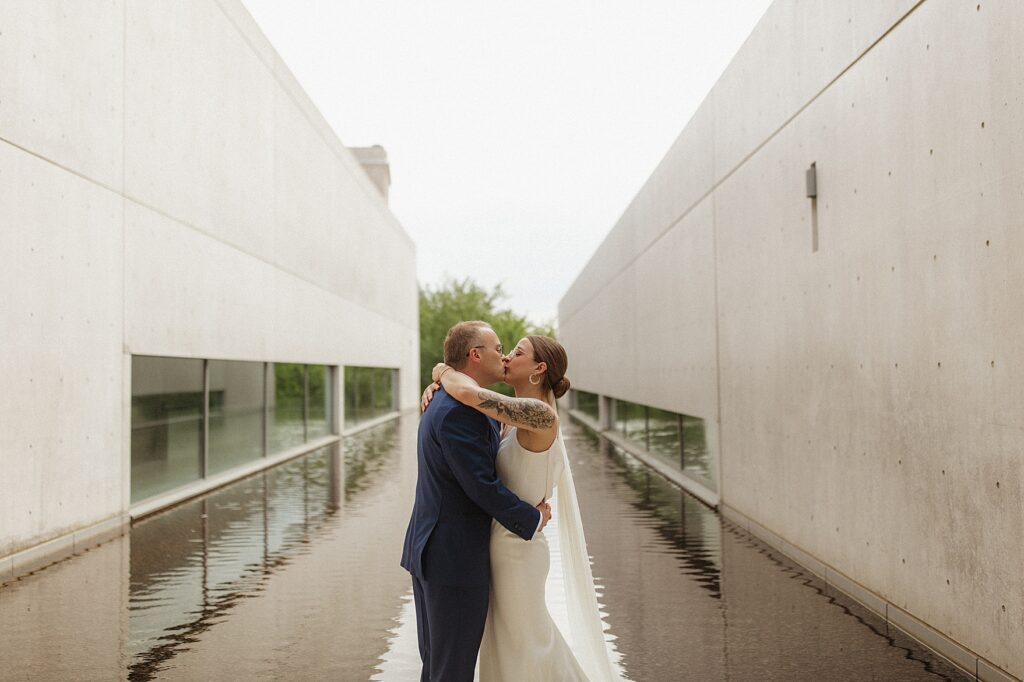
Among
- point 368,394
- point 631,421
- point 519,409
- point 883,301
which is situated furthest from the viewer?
point 368,394

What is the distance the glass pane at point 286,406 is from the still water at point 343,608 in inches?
242

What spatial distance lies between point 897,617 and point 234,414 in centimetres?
1087

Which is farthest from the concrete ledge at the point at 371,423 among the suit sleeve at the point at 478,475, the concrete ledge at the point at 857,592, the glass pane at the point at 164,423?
the suit sleeve at the point at 478,475

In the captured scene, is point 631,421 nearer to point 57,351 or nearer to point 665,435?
point 665,435

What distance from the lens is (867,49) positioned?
6121mm

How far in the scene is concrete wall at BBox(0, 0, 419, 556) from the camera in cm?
787

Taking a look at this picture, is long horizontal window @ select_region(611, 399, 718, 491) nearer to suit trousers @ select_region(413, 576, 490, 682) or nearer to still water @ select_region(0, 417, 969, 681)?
still water @ select_region(0, 417, 969, 681)

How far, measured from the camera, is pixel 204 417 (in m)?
12.8

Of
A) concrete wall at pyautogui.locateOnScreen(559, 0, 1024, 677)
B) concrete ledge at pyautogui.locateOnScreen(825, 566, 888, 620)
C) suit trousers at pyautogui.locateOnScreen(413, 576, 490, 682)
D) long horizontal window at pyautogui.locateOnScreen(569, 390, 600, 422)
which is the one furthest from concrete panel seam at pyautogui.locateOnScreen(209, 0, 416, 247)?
suit trousers at pyautogui.locateOnScreen(413, 576, 490, 682)

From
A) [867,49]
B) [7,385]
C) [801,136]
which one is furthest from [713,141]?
[7,385]

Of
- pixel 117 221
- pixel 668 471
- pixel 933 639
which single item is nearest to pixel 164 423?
pixel 117 221

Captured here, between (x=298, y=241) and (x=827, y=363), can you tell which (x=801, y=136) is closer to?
(x=827, y=363)

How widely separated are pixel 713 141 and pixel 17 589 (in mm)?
8550

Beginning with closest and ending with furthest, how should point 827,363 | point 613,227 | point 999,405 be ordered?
point 999,405
point 827,363
point 613,227
